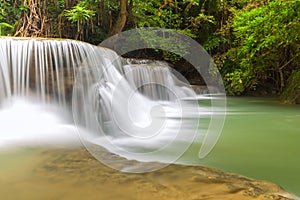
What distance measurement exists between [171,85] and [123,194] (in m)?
8.82

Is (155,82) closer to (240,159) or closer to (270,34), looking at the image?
(270,34)

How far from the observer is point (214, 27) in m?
13.4

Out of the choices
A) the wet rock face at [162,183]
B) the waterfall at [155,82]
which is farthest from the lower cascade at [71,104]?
the waterfall at [155,82]

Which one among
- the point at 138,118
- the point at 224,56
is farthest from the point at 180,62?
the point at 138,118

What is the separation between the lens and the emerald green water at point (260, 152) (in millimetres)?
2445

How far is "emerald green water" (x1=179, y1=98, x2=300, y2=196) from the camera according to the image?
245 cm

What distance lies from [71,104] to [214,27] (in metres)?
10.3

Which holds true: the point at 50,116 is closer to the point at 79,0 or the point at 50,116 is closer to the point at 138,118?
the point at 138,118

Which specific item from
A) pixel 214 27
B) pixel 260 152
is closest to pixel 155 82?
pixel 214 27

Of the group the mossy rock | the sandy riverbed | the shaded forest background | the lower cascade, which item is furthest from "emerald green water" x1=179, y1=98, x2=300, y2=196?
the shaded forest background

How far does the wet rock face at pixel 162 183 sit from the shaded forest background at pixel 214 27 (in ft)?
22.2

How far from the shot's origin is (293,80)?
27.6ft

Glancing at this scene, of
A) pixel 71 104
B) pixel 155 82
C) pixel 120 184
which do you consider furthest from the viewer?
pixel 155 82

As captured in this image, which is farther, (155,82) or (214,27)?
(214,27)
